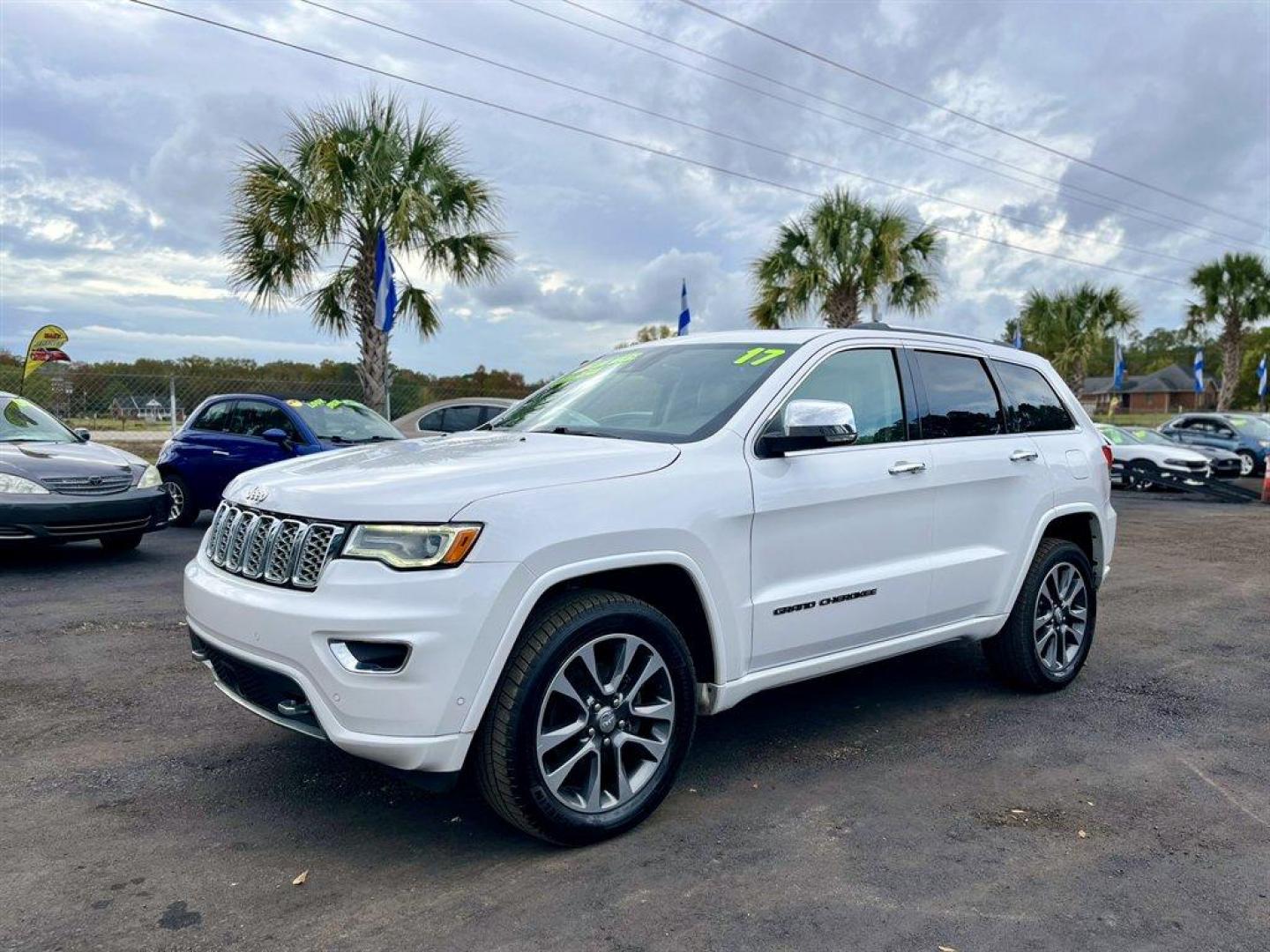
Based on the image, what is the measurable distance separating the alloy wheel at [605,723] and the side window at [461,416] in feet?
37.7

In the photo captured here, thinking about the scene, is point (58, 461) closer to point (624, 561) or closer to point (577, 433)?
point (577, 433)

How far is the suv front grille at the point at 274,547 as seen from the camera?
3.09 metres

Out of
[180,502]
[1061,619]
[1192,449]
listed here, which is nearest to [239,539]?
[1061,619]

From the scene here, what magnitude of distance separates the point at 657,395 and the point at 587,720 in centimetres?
150

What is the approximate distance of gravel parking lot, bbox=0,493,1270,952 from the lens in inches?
111

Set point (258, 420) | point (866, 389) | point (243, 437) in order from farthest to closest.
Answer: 1. point (258, 420)
2. point (243, 437)
3. point (866, 389)

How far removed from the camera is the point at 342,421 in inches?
416

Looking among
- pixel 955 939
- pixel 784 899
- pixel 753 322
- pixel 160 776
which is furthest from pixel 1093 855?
pixel 753 322

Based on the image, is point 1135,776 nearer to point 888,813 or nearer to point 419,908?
point 888,813

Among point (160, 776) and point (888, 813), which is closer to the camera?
point (888, 813)

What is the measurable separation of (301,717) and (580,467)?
47.5 inches

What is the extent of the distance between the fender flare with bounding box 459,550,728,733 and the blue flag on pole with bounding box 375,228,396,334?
12695mm

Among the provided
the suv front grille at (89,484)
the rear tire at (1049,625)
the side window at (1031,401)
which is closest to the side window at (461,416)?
the suv front grille at (89,484)

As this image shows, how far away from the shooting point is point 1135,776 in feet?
13.2
